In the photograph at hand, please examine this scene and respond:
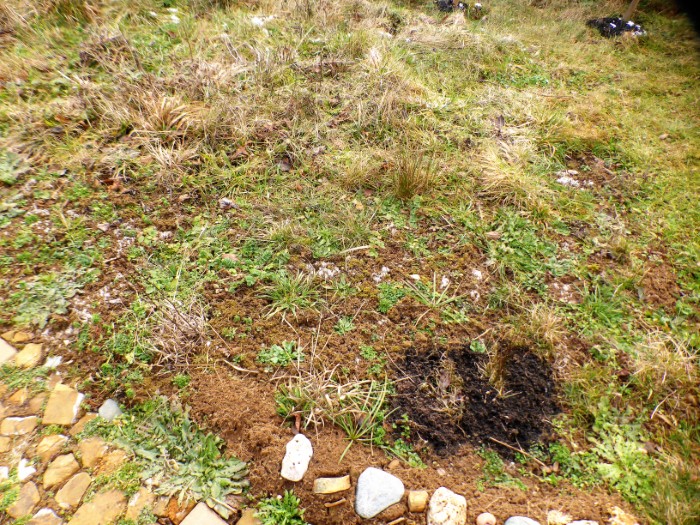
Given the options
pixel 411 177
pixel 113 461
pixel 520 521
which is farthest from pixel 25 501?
pixel 411 177

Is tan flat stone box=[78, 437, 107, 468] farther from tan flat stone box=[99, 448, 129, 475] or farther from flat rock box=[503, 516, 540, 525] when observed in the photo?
flat rock box=[503, 516, 540, 525]

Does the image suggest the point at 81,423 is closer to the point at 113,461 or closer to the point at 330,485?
the point at 113,461

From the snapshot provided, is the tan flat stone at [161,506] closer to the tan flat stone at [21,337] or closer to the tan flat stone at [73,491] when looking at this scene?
the tan flat stone at [73,491]

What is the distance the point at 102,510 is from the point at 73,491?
0.56 ft

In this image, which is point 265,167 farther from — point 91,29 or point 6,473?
point 91,29

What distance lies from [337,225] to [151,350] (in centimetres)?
150

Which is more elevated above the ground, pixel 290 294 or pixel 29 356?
pixel 290 294

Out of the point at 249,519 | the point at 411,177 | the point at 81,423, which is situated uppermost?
the point at 411,177

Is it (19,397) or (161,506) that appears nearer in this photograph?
(161,506)

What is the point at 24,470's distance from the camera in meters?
1.79

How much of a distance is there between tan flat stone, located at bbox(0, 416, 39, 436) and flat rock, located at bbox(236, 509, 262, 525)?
114 cm

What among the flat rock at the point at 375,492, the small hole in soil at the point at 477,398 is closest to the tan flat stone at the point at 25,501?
the flat rock at the point at 375,492

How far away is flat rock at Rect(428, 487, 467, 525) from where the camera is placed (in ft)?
5.64

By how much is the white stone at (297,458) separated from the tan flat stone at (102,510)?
0.74 metres
